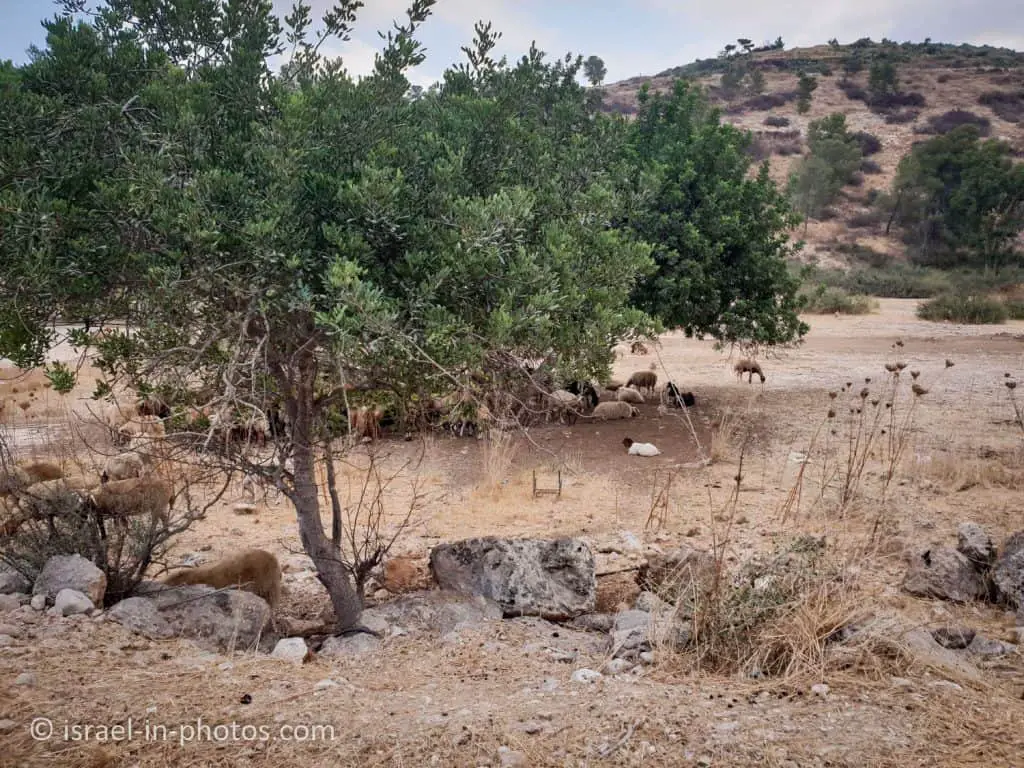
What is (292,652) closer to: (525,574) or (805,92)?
(525,574)

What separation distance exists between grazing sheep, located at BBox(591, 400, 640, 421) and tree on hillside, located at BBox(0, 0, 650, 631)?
6377 millimetres

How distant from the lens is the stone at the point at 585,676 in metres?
3.74

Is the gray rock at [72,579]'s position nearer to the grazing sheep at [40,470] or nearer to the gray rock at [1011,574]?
the grazing sheep at [40,470]

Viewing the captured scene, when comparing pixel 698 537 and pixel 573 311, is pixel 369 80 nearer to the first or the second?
pixel 573 311

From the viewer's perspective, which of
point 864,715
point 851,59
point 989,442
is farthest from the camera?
point 851,59

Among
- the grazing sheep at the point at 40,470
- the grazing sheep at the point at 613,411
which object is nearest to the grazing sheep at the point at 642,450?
the grazing sheep at the point at 613,411

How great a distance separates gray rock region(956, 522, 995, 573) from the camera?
5.42 meters

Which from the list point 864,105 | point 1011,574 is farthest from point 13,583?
point 864,105

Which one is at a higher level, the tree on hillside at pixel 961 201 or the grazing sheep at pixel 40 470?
the tree on hillside at pixel 961 201

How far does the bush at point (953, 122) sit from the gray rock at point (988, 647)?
53556 mm

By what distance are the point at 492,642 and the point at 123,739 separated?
1.98m

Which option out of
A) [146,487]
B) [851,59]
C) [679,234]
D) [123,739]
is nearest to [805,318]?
[679,234]

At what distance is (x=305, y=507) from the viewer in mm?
5020

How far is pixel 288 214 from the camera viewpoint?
11.4 ft
